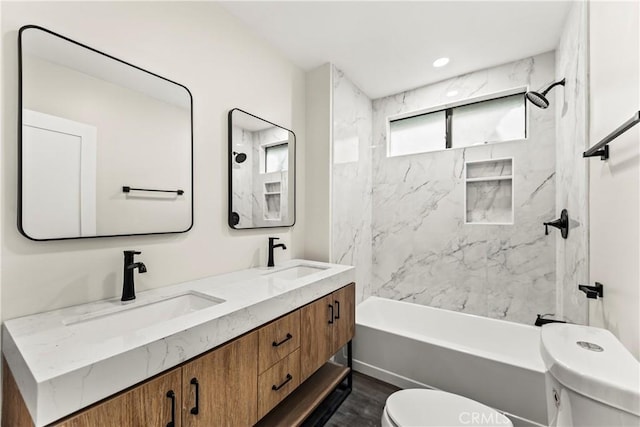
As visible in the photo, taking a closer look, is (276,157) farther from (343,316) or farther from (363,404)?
(363,404)

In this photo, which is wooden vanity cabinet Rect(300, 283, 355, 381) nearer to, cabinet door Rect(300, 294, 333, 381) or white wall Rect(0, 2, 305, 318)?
cabinet door Rect(300, 294, 333, 381)

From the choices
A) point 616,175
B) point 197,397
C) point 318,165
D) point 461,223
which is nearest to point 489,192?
point 461,223

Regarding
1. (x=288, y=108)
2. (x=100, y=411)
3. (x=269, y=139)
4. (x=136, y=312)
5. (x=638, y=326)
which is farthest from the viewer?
(x=288, y=108)

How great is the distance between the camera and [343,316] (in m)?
1.83

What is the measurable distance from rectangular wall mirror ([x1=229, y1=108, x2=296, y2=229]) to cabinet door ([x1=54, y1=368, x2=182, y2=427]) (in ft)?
3.39

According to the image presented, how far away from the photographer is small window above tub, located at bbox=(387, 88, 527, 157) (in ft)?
7.92

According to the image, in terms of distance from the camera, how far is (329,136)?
2289 millimetres

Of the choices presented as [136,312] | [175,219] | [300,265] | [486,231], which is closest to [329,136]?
[300,265]

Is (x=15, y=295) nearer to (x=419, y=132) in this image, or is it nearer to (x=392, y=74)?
(x=392, y=74)

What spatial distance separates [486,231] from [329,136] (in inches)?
64.8

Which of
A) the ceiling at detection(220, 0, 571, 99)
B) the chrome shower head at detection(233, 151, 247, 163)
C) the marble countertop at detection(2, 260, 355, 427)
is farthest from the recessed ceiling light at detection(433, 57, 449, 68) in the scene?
the marble countertop at detection(2, 260, 355, 427)

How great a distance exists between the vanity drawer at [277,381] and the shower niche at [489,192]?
2.03 meters

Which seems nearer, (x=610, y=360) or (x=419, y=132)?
(x=610, y=360)

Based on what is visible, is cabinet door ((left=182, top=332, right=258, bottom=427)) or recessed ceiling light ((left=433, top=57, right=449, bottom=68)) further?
recessed ceiling light ((left=433, top=57, right=449, bottom=68))
